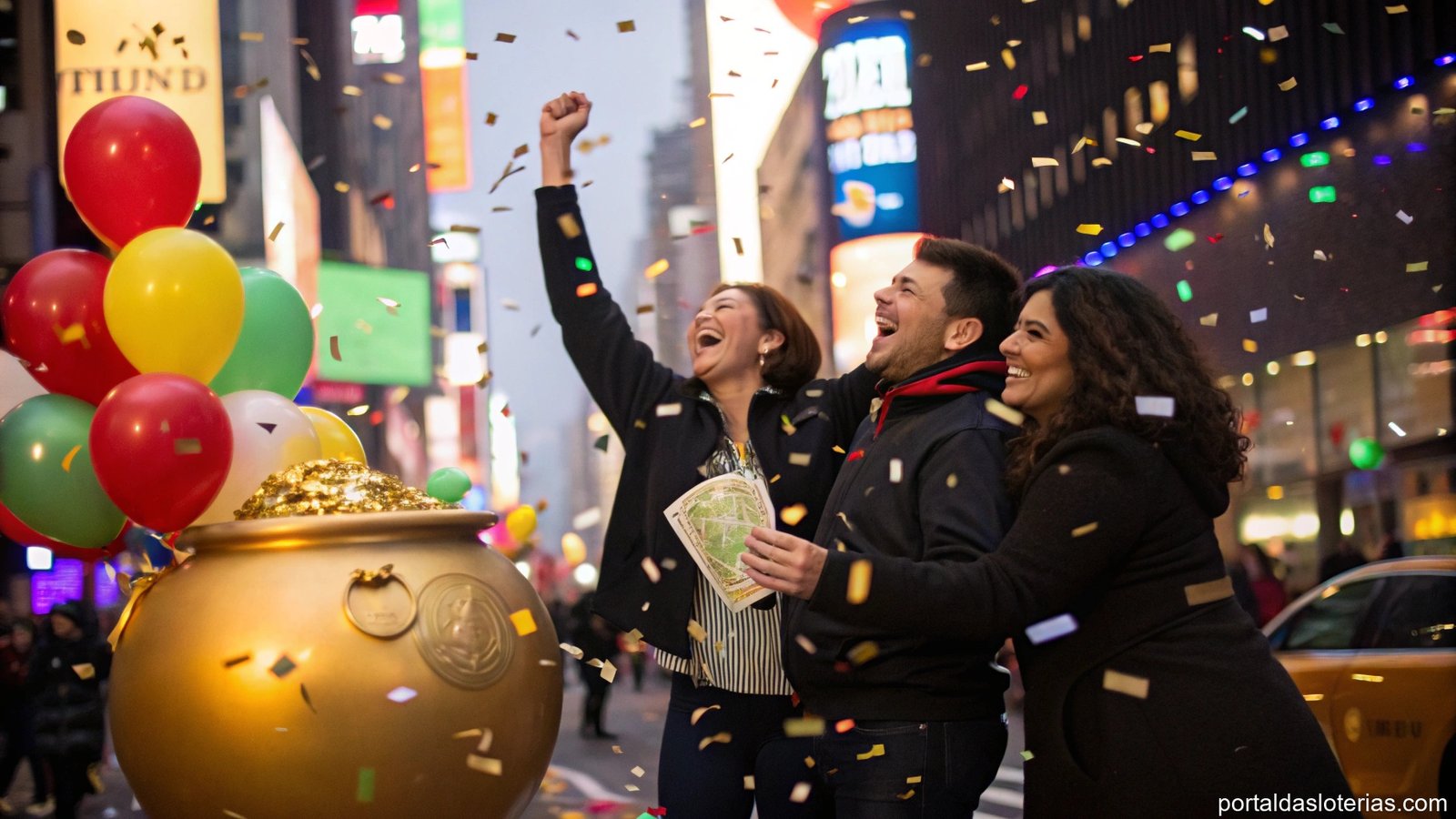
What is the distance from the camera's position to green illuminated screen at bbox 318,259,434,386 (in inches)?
1234

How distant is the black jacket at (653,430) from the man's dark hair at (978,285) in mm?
561

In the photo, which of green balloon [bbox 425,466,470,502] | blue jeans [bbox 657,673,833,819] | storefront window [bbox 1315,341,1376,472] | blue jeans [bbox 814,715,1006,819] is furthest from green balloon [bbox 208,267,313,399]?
Answer: storefront window [bbox 1315,341,1376,472]

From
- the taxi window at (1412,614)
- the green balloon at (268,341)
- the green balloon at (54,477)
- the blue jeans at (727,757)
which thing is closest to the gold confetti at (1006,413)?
the blue jeans at (727,757)

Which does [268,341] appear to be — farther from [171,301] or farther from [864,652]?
[864,652]

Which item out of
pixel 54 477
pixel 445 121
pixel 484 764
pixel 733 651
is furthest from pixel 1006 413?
pixel 445 121

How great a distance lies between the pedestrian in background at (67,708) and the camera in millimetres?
9109

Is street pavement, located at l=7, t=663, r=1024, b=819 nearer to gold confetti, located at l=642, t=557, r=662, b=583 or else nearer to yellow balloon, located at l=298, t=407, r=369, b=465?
yellow balloon, located at l=298, t=407, r=369, b=465

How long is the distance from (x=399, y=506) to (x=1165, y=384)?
182cm

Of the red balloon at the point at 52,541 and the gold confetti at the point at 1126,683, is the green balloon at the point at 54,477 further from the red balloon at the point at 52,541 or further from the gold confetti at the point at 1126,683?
the gold confetti at the point at 1126,683

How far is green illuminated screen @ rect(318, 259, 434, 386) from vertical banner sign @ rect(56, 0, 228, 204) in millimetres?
13915

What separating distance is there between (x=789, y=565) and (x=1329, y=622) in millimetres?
4998

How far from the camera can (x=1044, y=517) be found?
2.70 meters

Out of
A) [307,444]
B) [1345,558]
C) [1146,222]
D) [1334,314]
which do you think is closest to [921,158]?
[1146,222]

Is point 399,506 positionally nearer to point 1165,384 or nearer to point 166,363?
point 166,363
